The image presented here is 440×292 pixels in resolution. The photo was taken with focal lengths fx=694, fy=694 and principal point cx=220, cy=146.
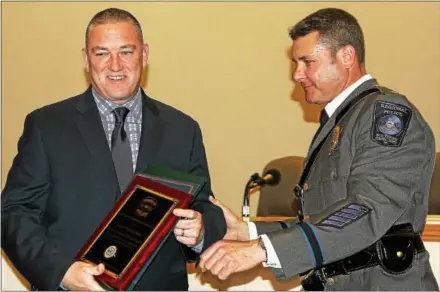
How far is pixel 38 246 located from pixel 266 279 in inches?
51.8

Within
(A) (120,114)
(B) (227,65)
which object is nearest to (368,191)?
(A) (120,114)

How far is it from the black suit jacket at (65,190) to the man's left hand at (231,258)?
107mm

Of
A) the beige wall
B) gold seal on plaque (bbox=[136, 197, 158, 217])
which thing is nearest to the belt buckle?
gold seal on plaque (bbox=[136, 197, 158, 217])

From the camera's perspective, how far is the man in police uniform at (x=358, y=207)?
232 centimetres

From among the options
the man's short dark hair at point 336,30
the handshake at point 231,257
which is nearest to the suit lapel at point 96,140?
Result: the handshake at point 231,257

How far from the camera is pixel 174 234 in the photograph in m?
2.48

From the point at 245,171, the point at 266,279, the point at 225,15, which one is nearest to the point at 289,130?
the point at 245,171

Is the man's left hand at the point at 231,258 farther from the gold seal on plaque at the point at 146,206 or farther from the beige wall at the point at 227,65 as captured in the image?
the beige wall at the point at 227,65

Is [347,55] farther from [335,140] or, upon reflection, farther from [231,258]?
[231,258]

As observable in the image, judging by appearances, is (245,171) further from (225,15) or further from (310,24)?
(310,24)

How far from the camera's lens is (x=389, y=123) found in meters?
2.39

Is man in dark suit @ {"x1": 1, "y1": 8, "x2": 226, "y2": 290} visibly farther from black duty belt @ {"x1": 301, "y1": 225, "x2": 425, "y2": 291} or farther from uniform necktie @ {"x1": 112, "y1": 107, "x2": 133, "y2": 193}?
black duty belt @ {"x1": 301, "y1": 225, "x2": 425, "y2": 291}

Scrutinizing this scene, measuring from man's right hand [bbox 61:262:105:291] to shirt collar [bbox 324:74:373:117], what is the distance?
3.66 ft

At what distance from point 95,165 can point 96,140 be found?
9 centimetres
